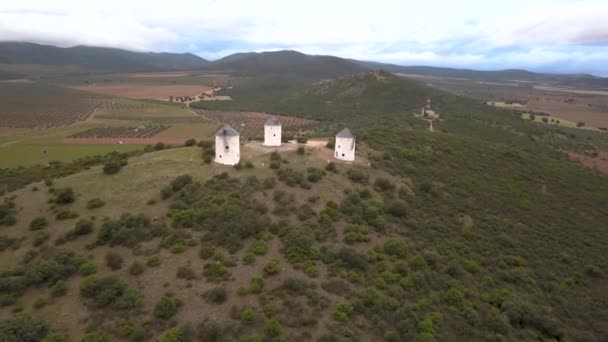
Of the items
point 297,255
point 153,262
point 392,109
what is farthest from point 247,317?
point 392,109

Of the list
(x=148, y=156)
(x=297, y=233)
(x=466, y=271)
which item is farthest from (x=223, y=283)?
(x=148, y=156)

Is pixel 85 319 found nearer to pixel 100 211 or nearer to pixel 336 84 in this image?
pixel 100 211

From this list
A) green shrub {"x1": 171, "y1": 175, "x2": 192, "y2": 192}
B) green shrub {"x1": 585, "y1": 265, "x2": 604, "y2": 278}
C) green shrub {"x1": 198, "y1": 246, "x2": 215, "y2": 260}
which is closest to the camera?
green shrub {"x1": 198, "y1": 246, "x2": 215, "y2": 260}

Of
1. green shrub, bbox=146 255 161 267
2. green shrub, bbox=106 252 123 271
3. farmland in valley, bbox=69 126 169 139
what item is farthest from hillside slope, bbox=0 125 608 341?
farmland in valley, bbox=69 126 169 139

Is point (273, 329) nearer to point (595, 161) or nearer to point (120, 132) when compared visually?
point (595, 161)

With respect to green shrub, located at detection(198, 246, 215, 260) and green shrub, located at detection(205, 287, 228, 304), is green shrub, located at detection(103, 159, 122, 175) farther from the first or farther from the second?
green shrub, located at detection(205, 287, 228, 304)

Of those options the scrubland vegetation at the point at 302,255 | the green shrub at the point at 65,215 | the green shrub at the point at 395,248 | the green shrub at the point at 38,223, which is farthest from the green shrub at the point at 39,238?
the green shrub at the point at 395,248
